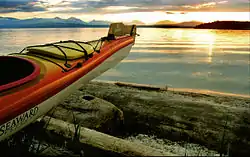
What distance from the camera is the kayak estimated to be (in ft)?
10.2

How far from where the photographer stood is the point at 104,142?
9.91 ft

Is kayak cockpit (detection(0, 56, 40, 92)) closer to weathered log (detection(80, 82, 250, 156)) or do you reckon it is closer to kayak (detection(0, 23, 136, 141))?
kayak (detection(0, 23, 136, 141))

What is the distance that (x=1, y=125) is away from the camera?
2.84m

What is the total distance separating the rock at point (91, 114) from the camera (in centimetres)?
429

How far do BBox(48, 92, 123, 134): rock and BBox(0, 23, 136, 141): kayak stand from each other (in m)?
0.20

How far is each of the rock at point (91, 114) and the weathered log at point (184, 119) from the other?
A: 33cm

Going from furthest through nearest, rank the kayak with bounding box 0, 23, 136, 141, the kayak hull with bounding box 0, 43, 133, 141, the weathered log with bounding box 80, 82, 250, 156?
the weathered log with bounding box 80, 82, 250, 156 < the kayak with bounding box 0, 23, 136, 141 < the kayak hull with bounding box 0, 43, 133, 141

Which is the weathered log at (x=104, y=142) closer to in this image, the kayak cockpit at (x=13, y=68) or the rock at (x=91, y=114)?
the rock at (x=91, y=114)

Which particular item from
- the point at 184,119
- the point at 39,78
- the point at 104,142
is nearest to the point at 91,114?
the point at 39,78

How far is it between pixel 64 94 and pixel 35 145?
139 cm

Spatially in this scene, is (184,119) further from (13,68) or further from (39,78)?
(13,68)

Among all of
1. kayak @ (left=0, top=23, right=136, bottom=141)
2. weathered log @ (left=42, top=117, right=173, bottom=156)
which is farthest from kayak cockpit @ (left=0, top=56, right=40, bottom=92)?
weathered log @ (left=42, top=117, right=173, bottom=156)

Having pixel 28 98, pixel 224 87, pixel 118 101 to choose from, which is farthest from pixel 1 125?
pixel 224 87

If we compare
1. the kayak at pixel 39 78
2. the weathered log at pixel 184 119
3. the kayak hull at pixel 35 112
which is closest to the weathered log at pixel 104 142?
the kayak hull at pixel 35 112
